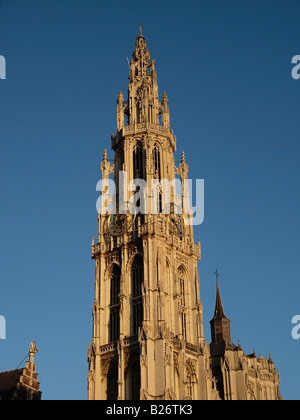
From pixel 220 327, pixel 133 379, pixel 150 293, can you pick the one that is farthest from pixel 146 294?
pixel 220 327

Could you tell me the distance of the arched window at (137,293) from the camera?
216 feet

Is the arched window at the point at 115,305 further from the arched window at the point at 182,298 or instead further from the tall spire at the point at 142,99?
the tall spire at the point at 142,99

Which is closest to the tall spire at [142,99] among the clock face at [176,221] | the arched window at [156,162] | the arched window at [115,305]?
the arched window at [156,162]

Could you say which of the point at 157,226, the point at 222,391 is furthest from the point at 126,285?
the point at 222,391

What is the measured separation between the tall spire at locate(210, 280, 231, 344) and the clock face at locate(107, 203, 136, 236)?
2049cm

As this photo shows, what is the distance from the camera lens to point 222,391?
75.8m

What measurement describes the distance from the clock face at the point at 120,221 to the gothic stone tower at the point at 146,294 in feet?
0.39

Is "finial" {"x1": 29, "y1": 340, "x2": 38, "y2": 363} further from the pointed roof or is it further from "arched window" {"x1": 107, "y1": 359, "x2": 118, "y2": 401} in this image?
the pointed roof
